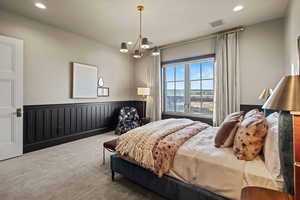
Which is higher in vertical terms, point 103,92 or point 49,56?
point 49,56

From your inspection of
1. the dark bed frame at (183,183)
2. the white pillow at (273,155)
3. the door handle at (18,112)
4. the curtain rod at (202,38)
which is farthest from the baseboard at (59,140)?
the white pillow at (273,155)

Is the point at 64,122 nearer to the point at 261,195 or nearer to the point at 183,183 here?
the point at 183,183

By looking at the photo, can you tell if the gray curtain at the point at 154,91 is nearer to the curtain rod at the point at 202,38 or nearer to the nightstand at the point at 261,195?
the curtain rod at the point at 202,38

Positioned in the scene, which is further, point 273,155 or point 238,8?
point 238,8

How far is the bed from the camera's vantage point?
4.29 ft

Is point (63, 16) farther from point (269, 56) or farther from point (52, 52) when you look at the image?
point (269, 56)

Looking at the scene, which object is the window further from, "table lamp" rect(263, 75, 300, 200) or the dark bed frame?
"table lamp" rect(263, 75, 300, 200)

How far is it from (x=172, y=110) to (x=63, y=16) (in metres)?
3.88

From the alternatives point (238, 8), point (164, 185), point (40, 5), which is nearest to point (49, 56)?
point (40, 5)

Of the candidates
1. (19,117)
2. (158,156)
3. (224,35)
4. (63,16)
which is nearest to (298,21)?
(224,35)

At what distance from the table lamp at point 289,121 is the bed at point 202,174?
19 centimetres

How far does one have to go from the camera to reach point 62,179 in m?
2.24

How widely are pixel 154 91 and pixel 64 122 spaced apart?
289cm

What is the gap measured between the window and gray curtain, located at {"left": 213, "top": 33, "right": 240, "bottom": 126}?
0.91 feet
